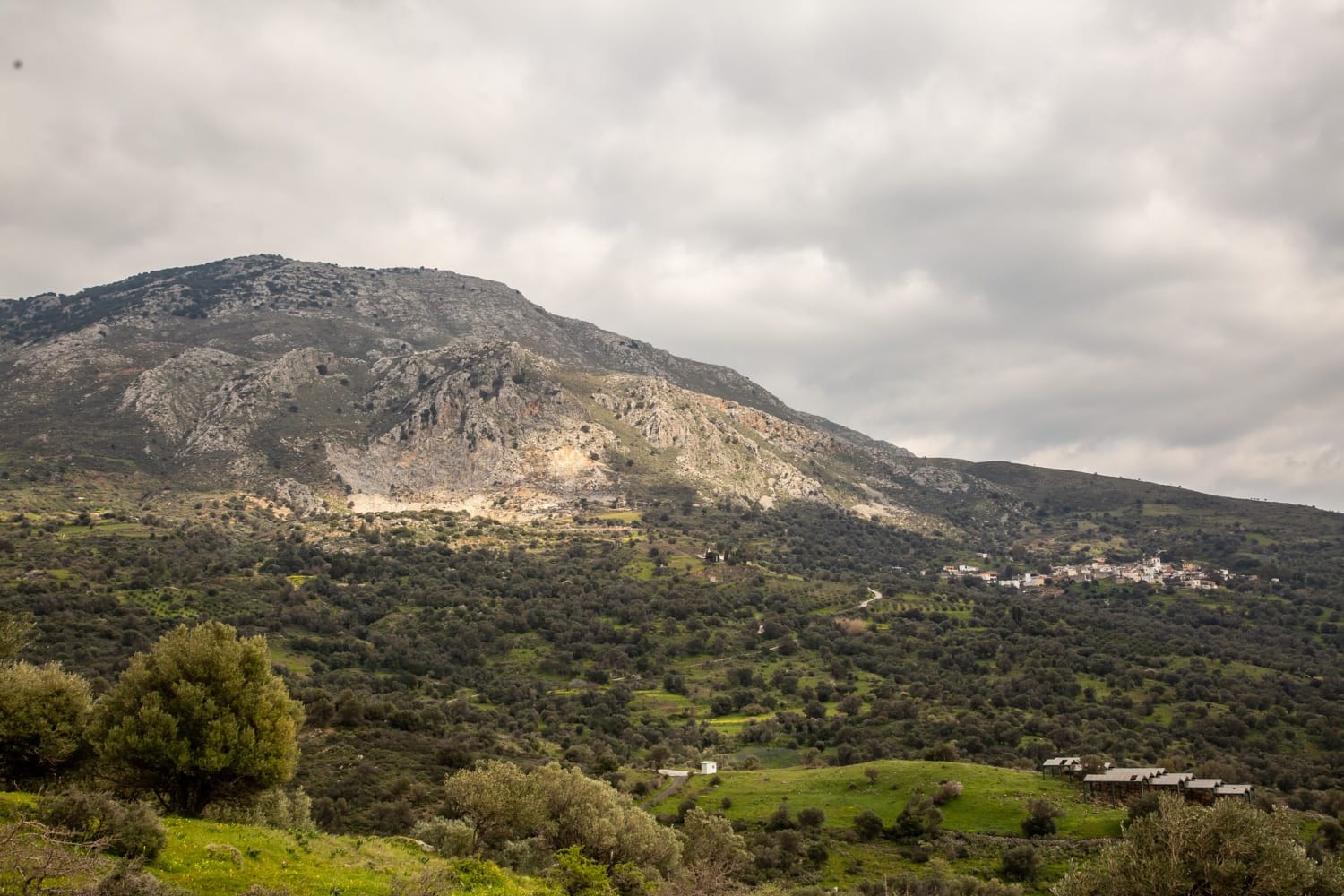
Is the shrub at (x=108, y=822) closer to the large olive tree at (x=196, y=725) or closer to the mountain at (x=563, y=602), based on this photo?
the large olive tree at (x=196, y=725)

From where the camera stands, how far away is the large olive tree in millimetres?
27875

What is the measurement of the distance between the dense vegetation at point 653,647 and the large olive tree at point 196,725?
585 centimetres

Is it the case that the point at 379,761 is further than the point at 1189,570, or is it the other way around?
the point at 1189,570

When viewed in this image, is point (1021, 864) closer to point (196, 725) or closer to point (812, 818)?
point (812, 818)

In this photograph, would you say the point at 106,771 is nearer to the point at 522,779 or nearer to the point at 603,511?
the point at 522,779

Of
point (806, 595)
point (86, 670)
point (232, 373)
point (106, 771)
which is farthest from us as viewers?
point (232, 373)

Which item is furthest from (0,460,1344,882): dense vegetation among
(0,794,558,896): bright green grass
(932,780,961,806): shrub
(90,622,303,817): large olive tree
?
(0,794,558,896): bright green grass

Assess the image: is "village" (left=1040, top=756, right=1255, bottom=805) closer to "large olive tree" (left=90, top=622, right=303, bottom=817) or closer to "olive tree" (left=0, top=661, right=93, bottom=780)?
"large olive tree" (left=90, top=622, right=303, bottom=817)

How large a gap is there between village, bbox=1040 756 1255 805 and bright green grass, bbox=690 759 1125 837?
4.79 ft

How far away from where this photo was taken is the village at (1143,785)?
50938 mm

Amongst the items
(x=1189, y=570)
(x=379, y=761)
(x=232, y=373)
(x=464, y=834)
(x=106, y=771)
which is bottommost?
(x=379, y=761)

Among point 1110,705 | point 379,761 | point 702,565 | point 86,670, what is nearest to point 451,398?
point 702,565

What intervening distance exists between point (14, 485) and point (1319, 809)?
179873 mm

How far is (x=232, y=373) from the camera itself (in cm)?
18862
